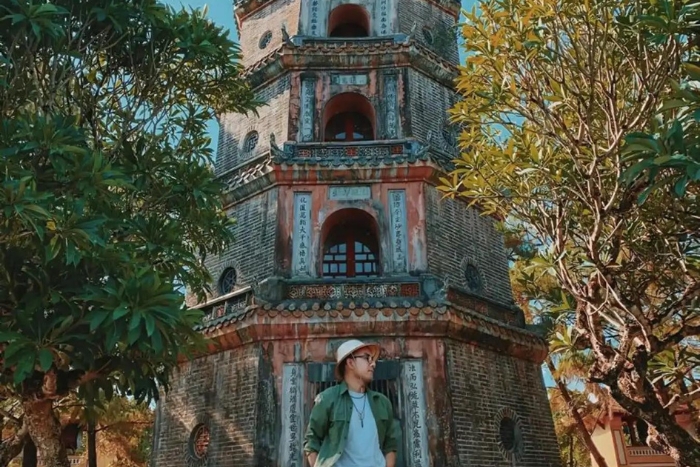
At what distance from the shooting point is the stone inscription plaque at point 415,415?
1021 cm

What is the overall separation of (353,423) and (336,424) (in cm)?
11

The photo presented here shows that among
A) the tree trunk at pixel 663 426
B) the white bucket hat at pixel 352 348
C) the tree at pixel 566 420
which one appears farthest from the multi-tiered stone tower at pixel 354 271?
the tree at pixel 566 420

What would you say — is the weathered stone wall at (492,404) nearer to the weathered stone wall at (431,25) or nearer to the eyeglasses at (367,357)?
the eyeglasses at (367,357)

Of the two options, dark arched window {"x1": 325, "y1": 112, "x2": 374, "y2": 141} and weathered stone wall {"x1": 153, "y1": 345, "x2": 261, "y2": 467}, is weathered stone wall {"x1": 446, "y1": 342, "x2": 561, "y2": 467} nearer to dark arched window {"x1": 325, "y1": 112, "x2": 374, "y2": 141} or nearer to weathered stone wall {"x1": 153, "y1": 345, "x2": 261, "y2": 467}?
weathered stone wall {"x1": 153, "y1": 345, "x2": 261, "y2": 467}

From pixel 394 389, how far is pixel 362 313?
4.62ft

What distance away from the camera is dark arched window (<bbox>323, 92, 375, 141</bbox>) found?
14078mm

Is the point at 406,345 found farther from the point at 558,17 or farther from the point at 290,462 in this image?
the point at 558,17

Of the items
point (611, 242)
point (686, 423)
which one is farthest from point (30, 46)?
point (686, 423)

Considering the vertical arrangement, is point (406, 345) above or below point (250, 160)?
below

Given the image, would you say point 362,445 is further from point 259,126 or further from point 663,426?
point 259,126

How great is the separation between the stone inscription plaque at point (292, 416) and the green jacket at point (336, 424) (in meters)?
6.78

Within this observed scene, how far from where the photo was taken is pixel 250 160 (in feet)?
44.6

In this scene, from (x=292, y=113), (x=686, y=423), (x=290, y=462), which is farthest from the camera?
(x=686, y=423)

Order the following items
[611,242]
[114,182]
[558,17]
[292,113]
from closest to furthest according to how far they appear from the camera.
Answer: [114,182] → [558,17] → [611,242] → [292,113]
